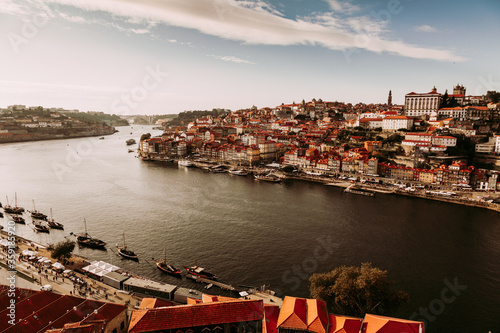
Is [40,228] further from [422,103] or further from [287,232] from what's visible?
[422,103]

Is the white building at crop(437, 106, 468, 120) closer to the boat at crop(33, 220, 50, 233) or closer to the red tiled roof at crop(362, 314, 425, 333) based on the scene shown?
the red tiled roof at crop(362, 314, 425, 333)

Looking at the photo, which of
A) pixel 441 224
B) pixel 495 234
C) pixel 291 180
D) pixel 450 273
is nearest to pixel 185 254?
pixel 450 273

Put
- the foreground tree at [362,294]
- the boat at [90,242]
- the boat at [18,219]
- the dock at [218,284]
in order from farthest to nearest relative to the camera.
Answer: the boat at [18,219] → the boat at [90,242] → the dock at [218,284] → the foreground tree at [362,294]

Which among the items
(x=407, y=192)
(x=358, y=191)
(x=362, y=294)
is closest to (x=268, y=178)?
(x=358, y=191)

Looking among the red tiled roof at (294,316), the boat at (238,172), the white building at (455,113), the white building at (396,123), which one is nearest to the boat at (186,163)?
the boat at (238,172)

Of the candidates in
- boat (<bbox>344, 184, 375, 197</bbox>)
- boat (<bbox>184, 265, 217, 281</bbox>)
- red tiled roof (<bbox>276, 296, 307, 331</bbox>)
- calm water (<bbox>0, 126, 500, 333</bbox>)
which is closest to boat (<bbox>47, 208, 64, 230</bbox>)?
calm water (<bbox>0, 126, 500, 333</bbox>)

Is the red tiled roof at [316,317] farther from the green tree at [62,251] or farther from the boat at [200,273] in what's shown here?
the green tree at [62,251]
